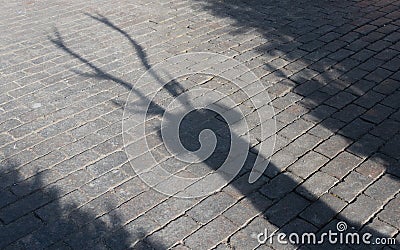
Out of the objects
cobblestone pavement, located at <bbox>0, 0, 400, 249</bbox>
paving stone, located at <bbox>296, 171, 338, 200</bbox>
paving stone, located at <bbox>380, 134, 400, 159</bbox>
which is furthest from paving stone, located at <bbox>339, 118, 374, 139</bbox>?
paving stone, located at <bbox>296, 171, 338, 200</bbox>

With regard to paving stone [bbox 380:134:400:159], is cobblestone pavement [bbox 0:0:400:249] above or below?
below

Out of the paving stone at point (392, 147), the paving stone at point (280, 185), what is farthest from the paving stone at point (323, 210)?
the paving stone at point (392, 147)

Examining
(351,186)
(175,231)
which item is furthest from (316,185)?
(175,231)

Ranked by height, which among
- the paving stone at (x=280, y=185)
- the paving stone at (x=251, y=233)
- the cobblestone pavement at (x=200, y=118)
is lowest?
the cobblestone pavement at (x=200, y=118)

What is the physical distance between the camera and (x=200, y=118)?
5633 millimetres

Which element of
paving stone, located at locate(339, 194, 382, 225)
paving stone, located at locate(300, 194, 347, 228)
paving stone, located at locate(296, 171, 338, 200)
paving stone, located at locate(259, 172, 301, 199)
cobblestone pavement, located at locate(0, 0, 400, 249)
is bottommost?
cobblestone pavement, located at locate(0, 0, 400, 249)

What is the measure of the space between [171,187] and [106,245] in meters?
0.88

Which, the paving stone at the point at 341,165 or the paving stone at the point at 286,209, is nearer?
the paving stone at the point at 286,209

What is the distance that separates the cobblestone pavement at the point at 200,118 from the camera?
4188mm

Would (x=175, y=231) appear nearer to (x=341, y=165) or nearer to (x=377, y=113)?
(x=341, y=165)

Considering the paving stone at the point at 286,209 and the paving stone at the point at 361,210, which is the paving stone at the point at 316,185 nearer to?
the paving stone at the point at 286,209

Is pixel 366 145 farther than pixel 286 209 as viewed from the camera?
Yes

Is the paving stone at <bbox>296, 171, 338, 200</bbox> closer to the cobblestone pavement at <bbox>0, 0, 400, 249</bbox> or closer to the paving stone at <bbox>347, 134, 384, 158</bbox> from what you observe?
the cobblestone pavement at <bbox>0, 0, 400, 249</bbox>

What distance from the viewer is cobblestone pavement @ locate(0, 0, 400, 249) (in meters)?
4.19
